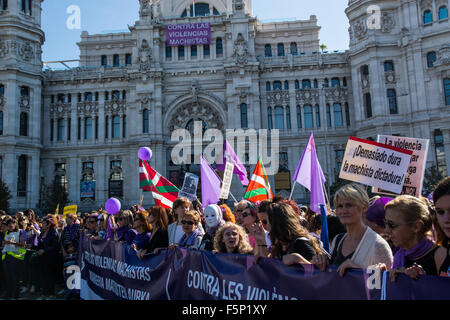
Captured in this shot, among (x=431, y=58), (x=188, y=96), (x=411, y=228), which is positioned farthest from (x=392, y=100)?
(x=411, y=228)

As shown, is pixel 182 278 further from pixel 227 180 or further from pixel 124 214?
pixel 227 180

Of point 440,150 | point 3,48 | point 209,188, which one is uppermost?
point 3,48

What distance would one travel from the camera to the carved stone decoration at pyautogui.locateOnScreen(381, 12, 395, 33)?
38.0 metres

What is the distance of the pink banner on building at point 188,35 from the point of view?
137 feet

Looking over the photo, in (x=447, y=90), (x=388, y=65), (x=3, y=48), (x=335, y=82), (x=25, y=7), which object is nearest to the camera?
(x=447, y=90)

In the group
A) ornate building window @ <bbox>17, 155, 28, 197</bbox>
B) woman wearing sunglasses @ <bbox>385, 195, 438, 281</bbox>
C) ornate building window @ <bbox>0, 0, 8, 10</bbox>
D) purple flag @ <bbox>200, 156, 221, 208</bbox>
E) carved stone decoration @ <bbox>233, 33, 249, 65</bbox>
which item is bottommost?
Answer: woman wearing sunglasses @ <bbox>385, 195, 438, 281</bbox>

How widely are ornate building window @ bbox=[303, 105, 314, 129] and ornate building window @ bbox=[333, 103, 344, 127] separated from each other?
8.04 feet

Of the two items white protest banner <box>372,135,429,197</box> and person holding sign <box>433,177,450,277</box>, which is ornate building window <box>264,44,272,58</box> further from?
person holding sign <box>433,177,450,277</box>

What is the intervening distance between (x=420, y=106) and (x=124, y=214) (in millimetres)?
34352

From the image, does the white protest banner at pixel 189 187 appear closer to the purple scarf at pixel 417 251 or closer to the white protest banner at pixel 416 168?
the white protest banner at pixel 416 168

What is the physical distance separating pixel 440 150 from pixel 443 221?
36.5 metres

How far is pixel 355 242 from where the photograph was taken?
4504 mm

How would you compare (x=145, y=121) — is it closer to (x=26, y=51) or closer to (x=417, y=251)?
(x=26, y=51)

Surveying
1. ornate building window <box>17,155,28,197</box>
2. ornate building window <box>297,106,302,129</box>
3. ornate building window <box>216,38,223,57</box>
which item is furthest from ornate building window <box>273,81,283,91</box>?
ornate building window <box>17,155,28,197</box>
